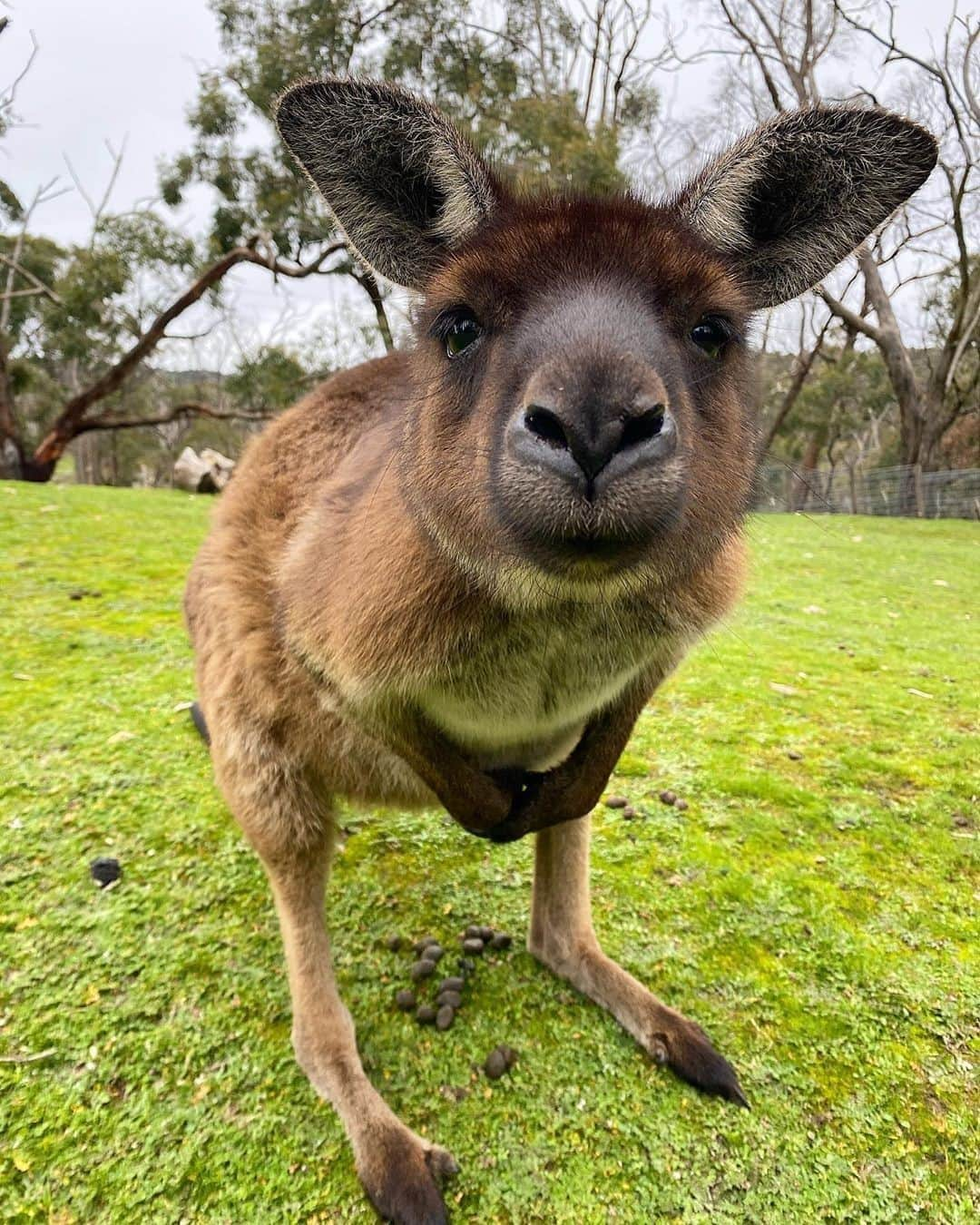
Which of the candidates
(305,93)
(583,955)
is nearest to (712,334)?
(305,93)

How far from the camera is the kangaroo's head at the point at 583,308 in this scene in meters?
1.18

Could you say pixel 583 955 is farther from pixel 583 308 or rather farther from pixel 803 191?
pixel 803 191

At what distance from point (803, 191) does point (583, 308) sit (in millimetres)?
769

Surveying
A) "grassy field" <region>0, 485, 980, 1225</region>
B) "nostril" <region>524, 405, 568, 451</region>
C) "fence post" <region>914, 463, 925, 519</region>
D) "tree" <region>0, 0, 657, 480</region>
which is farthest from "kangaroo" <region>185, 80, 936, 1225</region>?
"fence post" <region>914, 463, 925, 519</region>

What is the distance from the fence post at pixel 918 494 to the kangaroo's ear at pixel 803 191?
70.4 feet

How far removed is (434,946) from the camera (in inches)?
88.5

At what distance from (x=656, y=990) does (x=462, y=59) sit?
61.4 feet

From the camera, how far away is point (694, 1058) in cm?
184

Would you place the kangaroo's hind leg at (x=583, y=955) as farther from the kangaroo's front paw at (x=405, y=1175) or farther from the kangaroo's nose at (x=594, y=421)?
the kangaroo's nose at (x=594, y=421)

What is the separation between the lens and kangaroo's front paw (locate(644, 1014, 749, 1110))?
70.7 inches

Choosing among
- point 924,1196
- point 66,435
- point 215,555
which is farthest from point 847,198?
point 66,435

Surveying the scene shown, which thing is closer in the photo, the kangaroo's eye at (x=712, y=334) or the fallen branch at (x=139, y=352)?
the kangaroo's eye at (x=712, y=334)

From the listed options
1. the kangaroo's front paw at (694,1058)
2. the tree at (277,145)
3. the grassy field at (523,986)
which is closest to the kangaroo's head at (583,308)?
the grassy field at (523,986)

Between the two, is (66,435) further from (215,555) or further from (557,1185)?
(557,1185)
